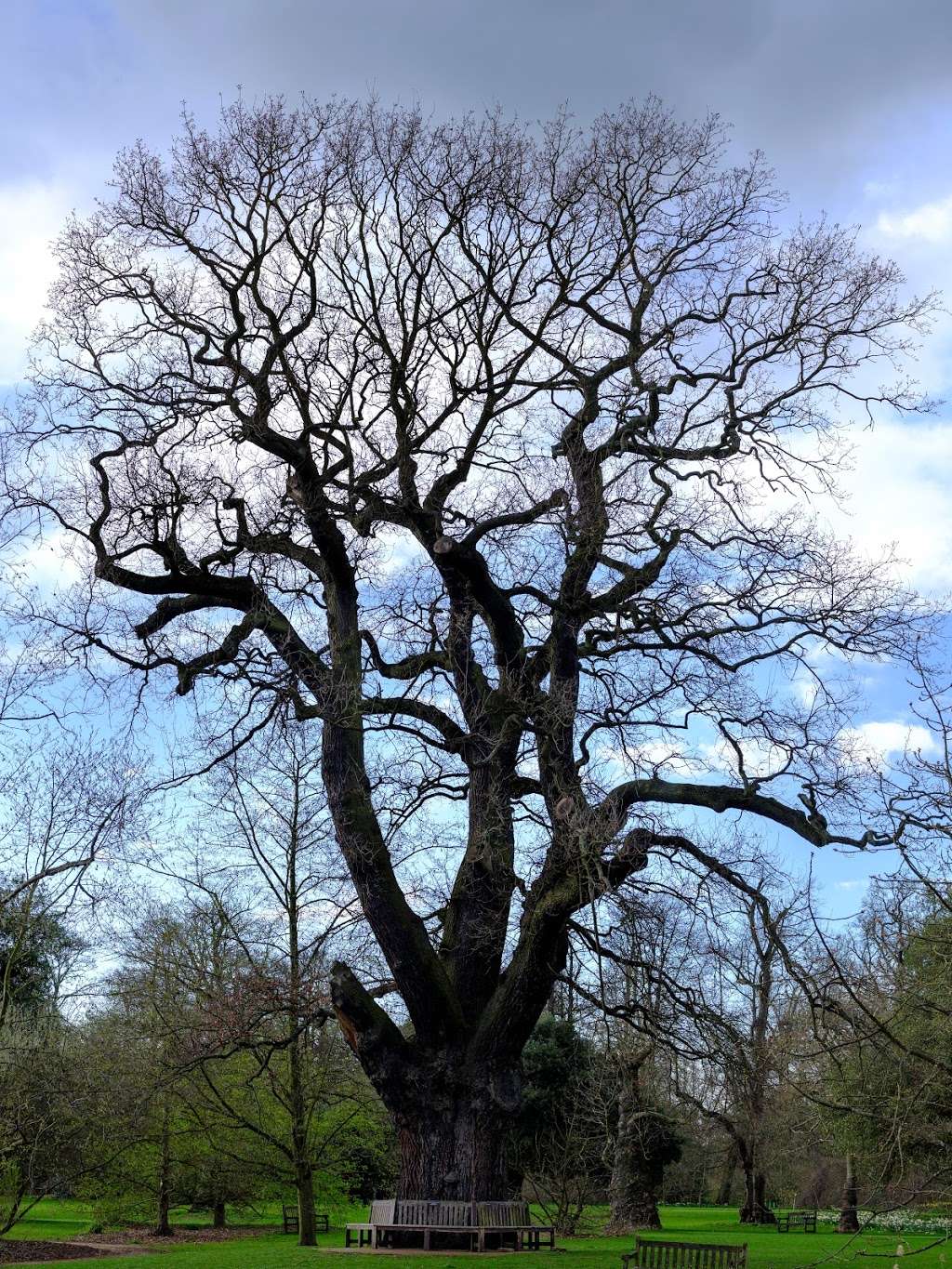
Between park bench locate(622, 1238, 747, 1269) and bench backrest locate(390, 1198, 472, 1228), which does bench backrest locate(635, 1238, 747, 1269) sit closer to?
park bench locate(622, 1238, 747, 1269)

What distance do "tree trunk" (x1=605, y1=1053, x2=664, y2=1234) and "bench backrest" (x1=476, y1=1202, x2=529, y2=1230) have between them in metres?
12.0

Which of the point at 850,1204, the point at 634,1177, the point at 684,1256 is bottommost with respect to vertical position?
the point at 850,1204

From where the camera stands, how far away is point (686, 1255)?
572 inches

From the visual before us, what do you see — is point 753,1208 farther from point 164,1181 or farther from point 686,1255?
point 686,1255

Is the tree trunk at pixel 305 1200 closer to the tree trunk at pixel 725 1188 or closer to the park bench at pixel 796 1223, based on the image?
the park bench at pixel 796 1223

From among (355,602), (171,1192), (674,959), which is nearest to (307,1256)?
(674,959)

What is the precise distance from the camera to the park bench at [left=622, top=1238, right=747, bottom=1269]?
14008mm

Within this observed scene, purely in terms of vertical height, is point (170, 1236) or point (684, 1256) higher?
point (684, 1256)

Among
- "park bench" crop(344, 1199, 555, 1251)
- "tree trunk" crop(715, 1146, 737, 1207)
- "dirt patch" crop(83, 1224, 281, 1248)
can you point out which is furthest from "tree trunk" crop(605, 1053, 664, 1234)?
"tree trunk" crop(715, 1146, 737, 1207)

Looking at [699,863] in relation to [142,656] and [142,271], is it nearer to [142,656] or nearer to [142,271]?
[142,656]

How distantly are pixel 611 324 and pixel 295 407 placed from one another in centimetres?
449

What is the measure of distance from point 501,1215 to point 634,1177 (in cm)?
1494

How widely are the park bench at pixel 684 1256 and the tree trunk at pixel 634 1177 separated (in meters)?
12.5

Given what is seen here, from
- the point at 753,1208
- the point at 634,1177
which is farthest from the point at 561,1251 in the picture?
the point at 753,1208
